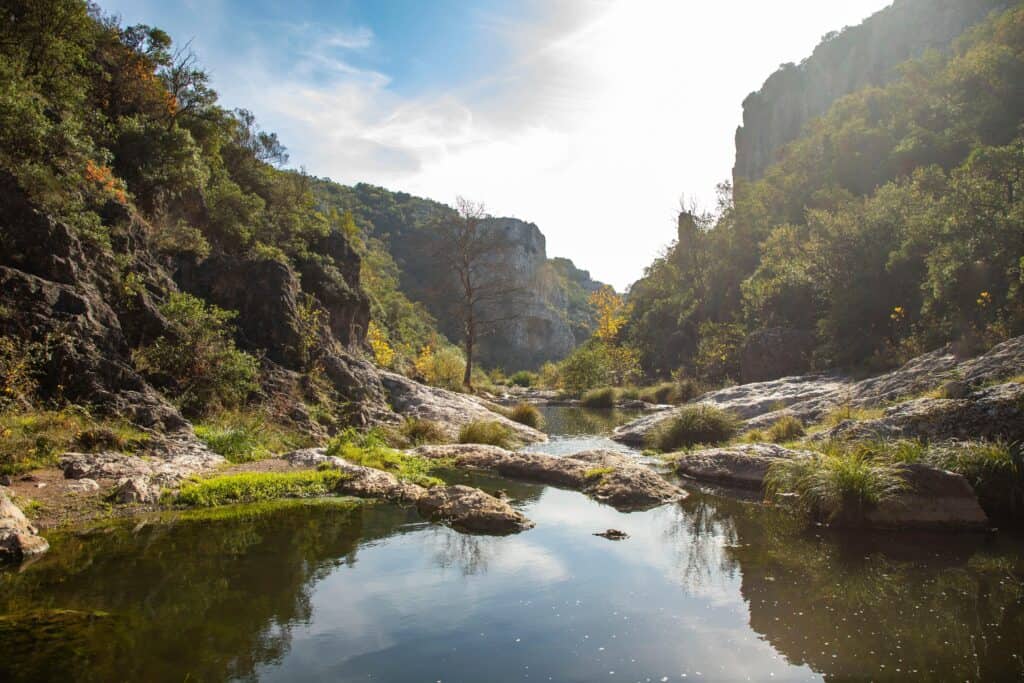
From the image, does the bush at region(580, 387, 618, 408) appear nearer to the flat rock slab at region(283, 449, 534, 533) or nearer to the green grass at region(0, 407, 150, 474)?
the flat rock slab at region(283, 449, 534, 533)

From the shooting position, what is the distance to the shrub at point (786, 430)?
46.5 ft

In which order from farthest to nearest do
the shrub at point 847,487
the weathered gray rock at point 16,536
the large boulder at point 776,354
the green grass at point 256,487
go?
the large boulder at point 776,354, the green grass at point 256,487, the shrub at point 847,487, the weathered gray rock at point 16,536

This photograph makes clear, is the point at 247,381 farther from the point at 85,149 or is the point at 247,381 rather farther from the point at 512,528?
the point at 512,528

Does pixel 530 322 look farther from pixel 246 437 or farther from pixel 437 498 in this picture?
pixel 437 498

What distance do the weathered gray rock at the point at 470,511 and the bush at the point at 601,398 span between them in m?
24.6

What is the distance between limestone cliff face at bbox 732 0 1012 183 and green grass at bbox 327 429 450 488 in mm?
66072

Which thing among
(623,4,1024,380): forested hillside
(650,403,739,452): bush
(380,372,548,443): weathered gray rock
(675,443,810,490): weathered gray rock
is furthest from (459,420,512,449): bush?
(623,4,1024,380): forested hillside

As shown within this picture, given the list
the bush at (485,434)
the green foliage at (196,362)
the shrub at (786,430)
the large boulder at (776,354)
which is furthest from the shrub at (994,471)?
the large boulder at (776,354)

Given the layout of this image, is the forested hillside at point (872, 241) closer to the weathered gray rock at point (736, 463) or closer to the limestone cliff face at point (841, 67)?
the weathered gray rock at point (736, 463)

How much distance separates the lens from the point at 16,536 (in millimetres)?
6164

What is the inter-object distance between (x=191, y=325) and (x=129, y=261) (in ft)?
6.08

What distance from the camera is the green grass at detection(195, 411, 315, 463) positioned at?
Answer: 11.4 metres

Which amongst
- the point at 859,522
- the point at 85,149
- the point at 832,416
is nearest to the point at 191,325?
the point at 85,149

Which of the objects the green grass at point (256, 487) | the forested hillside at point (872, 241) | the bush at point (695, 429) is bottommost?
the green grass at point (256, 487)
